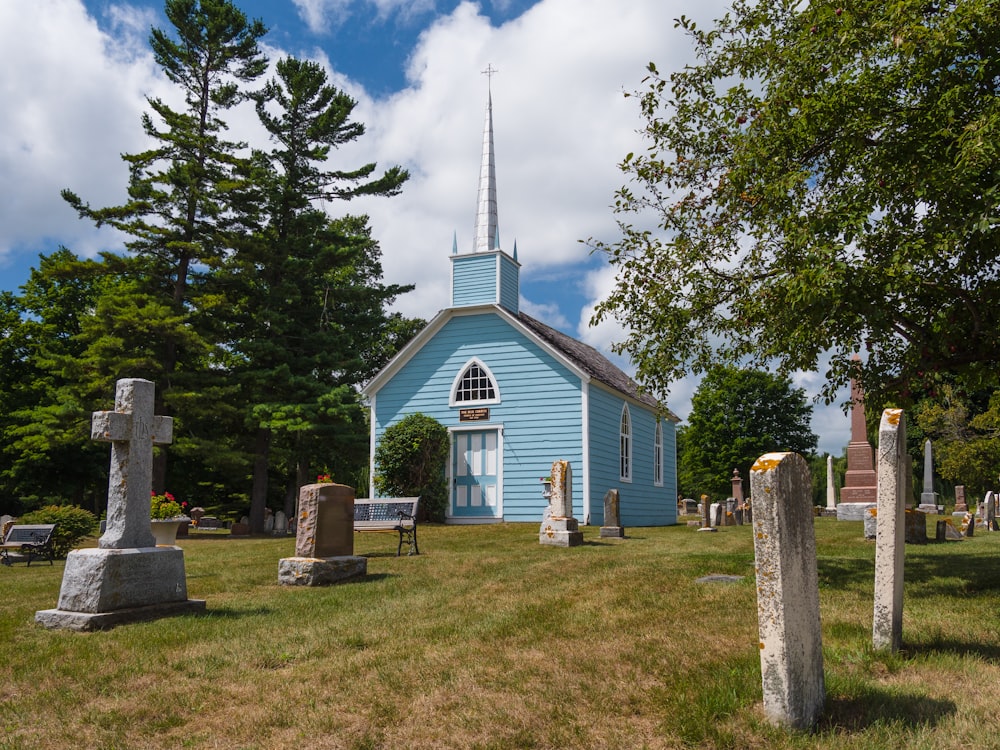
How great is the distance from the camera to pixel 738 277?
32.8ft

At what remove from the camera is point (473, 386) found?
22.6 meters

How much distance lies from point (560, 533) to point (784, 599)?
11.0 meters

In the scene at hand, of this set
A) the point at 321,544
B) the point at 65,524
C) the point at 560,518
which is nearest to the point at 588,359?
the point at 560,518

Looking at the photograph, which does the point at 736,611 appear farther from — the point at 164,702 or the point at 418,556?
the point at 418,556

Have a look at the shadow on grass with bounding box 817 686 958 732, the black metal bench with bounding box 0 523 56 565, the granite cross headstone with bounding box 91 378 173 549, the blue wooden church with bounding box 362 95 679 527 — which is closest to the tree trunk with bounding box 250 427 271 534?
the blue wooden church with bounding box 362 95 679 527

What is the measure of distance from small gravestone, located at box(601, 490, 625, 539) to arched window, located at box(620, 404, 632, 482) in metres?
6.47

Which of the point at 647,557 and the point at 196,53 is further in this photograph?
the point at 196,53

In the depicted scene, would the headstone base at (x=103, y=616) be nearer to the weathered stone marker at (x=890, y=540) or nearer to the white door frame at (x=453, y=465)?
the weathered stone marker at (x=890, y=540)

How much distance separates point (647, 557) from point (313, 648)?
6.99m

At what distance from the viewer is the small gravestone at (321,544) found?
1003 centimetres

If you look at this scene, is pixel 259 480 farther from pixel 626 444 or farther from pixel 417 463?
pixel 626 444

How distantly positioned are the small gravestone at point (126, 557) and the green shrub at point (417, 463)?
1317 centimetres

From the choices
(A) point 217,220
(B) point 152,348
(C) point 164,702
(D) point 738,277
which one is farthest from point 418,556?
(A) point 217,220

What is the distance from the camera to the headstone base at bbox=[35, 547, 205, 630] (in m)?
7.38
